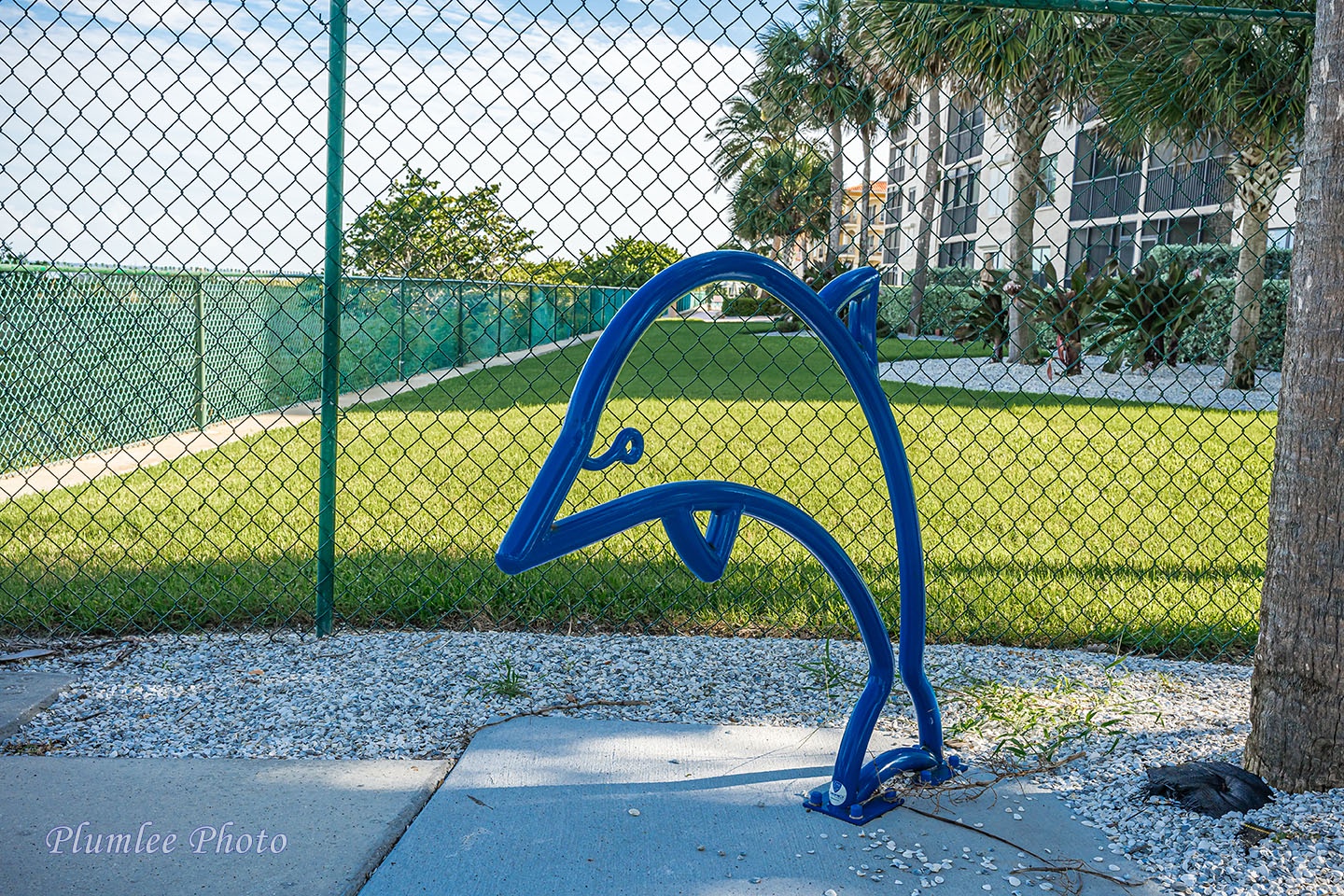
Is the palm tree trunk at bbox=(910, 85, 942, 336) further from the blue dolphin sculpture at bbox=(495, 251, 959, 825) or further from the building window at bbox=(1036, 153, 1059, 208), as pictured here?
the blue dolphin sculpture at bbox=(495, 251, 959, 825)

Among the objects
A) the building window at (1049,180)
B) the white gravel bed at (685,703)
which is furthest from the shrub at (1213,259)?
the white gravel bed at (685,703)

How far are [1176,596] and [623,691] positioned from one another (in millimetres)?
2432

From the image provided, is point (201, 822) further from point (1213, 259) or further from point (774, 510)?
point (1213, 259)

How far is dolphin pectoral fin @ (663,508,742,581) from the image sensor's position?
6.79 feet

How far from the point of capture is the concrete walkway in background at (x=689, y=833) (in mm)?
2082

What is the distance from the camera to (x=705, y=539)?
7.04 ft

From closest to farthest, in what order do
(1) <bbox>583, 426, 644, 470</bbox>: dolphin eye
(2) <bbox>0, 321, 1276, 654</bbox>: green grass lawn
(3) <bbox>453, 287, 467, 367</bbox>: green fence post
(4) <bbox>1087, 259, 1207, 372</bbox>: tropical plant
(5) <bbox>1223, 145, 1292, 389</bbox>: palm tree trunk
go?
1. (1) <bbox>583, 426, 644, 470</bbox>: dolphin eye
2. (2) <bbox>0, 321, 1276, 654</bbox>: green grass lawn
3. (3) <bbox>453, 287, 467, 367</bbox>: green fence post
4. (5) <bbox>1223, 145, 1292, 389</bbox>: palm tree trunk
5. (4) <bbox>1087, 259, 1207, 372</bbox>: tropical plant

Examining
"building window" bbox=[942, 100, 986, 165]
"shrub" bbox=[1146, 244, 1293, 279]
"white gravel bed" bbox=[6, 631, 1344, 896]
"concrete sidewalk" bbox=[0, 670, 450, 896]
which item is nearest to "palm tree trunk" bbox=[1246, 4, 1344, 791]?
"white gravel bed" bbox=[6, 631, 1344, 896]

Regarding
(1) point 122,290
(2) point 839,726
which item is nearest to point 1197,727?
(2) point 839,726

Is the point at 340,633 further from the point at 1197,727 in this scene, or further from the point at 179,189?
the point at 1197,727

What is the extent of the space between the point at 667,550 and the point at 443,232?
4.11 metres

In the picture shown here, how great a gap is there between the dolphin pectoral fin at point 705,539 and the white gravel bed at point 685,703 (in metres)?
0.99

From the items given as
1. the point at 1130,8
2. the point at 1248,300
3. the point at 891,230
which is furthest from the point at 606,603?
the point at 1248,300

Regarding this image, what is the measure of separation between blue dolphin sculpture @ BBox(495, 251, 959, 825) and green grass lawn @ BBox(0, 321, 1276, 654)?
4.49 feet
